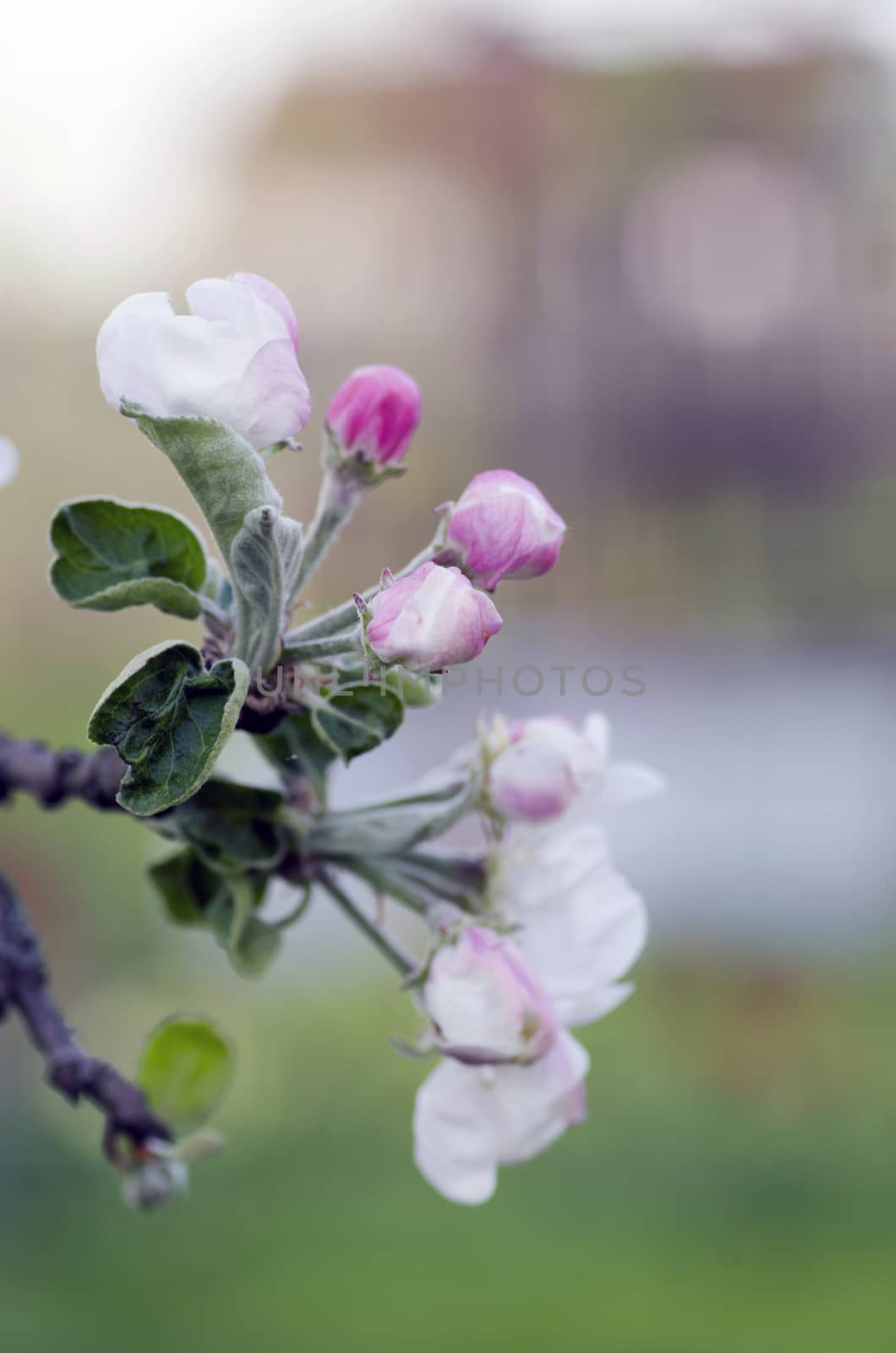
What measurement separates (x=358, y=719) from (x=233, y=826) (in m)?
0.08

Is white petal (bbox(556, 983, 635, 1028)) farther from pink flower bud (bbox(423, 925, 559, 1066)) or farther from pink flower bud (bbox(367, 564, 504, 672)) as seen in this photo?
pink flower bud (bbox(367, 564, 504, 672))

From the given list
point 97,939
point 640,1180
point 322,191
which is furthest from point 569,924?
point 322,191

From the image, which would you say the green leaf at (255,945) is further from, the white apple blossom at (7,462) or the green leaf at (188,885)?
the white apple blossom at (7,462)

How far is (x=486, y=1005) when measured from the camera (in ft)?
A: 1.53

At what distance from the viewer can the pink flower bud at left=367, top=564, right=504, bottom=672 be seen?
356mm

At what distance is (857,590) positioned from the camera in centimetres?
499

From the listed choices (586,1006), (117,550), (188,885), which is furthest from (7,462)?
(586,1006)

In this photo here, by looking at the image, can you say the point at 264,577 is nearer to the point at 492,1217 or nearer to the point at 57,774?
the point at 57,774

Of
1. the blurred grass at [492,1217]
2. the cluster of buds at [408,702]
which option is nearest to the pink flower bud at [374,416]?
the cluster of buds at [408,702]

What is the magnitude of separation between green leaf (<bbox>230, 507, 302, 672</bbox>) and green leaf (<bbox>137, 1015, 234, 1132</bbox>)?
0.83 feet

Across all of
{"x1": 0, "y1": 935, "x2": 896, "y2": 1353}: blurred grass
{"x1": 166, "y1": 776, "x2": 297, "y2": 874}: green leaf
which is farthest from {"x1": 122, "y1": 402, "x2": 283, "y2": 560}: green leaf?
{"x1": 0, "y1": 935, "x2": 896, "y2": 1353}: blurred grass

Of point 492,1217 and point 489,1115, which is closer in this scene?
point 489,1115

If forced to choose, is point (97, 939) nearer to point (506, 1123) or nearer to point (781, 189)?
point (506, 1123)

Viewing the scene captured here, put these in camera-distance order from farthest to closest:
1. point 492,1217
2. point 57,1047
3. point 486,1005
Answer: point 492,1217 → point 57,1047 → point 486,1005
